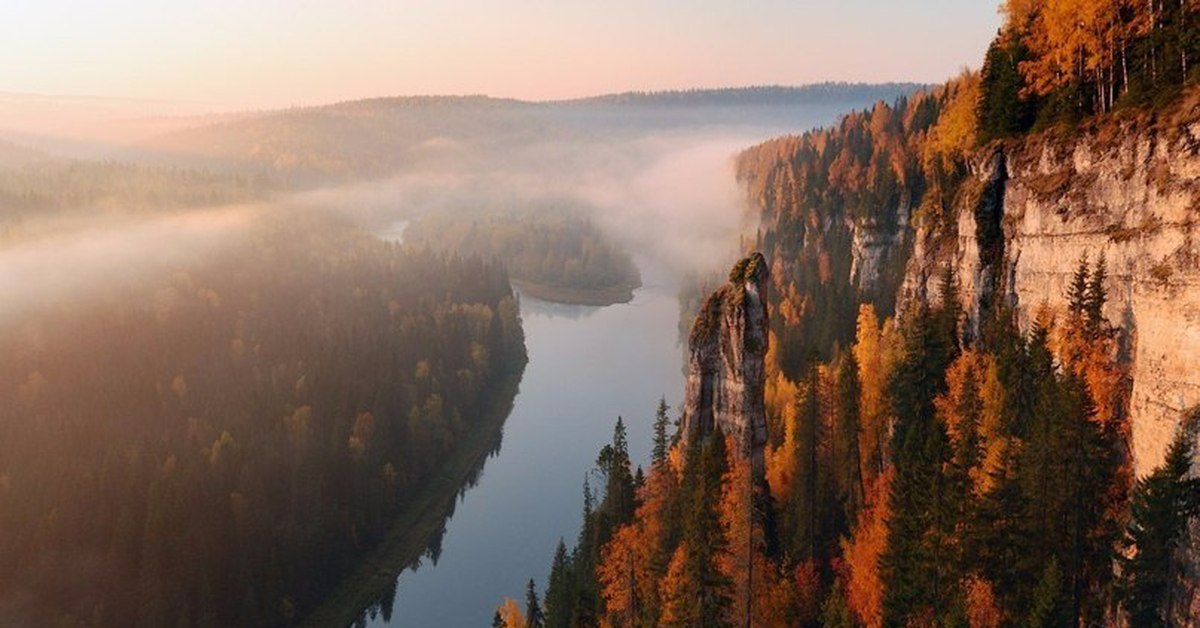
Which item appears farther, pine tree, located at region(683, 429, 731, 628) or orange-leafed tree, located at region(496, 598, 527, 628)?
orange-leafed tree, located at region(496, 598, 527, 628)

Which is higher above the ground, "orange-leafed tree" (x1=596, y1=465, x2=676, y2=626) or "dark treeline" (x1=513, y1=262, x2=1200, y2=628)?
"dark treeline" (x1=513, y1=262, x2=1200, y2=628)

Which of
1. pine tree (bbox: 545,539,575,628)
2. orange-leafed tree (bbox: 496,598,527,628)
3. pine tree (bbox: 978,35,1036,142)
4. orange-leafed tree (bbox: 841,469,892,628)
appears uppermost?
pine tree (bbox: 978,35,1036,142)

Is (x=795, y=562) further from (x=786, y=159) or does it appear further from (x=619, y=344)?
(x=786, y=159)

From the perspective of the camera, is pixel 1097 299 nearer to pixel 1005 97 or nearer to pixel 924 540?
pixel 924 540

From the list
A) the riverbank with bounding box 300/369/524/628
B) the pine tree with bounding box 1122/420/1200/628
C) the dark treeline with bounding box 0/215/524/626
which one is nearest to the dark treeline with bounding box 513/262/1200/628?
the pine tree with bounding box 1122/420/1200/628

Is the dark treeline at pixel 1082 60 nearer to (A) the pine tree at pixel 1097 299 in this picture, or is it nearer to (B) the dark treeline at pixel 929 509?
(A) the pine tree at pixel 1097 299

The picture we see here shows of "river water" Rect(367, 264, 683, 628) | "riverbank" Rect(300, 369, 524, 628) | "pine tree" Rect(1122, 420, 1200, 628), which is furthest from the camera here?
"river water" Rect(367, 264, 683, 628)

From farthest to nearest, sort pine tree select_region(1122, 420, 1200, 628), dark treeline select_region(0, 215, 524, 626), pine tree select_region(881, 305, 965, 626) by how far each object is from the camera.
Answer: dark treeline select_region(0, 215, 524, 626), pine tree select_region(881, 305, 965, 626), pine tree select_region(1122, 420, 1200, 628)

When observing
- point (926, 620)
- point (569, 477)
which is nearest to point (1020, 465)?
point (926, 620)

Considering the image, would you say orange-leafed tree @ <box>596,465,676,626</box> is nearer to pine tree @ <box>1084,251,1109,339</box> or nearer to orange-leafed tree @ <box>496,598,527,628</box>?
orange-leafed tree @ <box>496,598,527,628</box>
